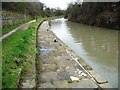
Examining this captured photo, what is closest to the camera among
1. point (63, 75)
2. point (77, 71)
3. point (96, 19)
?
point (63, 75)

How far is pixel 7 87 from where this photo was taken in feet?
13.2

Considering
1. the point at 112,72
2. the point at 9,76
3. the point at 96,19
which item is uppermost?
the point at 96,19

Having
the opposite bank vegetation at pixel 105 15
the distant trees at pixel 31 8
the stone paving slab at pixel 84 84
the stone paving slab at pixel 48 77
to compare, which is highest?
the distant trees at pixel 31 8

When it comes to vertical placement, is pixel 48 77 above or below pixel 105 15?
below

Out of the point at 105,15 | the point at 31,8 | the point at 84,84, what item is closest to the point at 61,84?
the point at 84,84

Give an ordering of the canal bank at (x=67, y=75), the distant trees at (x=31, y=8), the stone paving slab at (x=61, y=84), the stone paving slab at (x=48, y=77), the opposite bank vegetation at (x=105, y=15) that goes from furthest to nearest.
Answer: the distant trees at (x=31, y=8)
the opposite bank vegetation at (x=105, y=15)
the stone paving slab at (x=48, y=77)
the canal bank at (x=67, y=75)
the stone paving slab at (x=61, y=84)

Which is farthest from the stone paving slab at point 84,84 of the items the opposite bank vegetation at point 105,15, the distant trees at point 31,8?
the distant trees at point 31,8

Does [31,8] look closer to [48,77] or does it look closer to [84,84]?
[48,77]

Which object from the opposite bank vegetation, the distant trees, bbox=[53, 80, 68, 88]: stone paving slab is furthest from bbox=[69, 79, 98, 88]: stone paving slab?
the distant trees

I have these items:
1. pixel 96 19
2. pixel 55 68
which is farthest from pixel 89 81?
pixel 96 19

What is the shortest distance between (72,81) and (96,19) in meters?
25.6

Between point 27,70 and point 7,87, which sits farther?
point 27,70

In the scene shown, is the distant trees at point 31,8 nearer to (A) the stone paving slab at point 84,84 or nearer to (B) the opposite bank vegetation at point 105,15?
(B) the opposite bank vegetation at point 105,15

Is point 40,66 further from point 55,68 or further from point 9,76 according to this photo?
point 9,76
